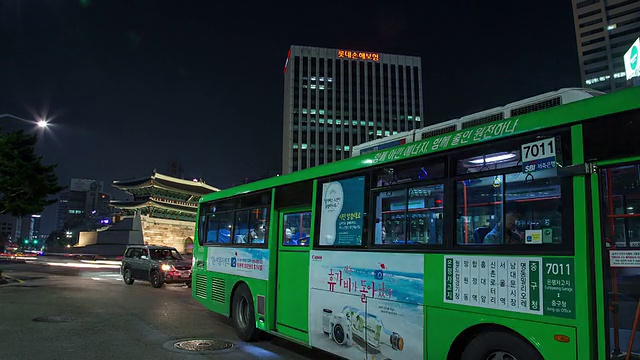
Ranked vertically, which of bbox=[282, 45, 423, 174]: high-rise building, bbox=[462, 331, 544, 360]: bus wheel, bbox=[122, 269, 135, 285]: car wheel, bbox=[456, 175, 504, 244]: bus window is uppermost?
bbox=[282, 45, 423, 174]: high-rise building

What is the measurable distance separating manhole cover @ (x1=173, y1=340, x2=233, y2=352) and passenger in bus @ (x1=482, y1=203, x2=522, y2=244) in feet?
17.3

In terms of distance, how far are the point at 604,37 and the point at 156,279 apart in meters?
120

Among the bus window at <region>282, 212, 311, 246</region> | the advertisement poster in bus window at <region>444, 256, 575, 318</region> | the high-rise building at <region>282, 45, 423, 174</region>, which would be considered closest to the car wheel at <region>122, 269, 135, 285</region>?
the bus window at <region>282, 212, 311, 246</region>

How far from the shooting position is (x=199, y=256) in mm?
10758

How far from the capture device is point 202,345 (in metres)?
7.75

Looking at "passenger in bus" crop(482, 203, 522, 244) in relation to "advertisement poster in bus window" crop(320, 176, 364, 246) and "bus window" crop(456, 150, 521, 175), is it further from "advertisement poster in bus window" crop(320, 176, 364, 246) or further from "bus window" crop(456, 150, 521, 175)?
"advertisement poster in bus window" crop(320, 176, 364, 246)

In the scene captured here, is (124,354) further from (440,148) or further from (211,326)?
(440,148)

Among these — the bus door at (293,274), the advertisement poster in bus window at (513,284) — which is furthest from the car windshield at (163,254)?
the advertisement poster in bus window at (513,284)

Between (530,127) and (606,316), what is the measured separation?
172 centimetres

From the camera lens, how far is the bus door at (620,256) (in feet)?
11.1

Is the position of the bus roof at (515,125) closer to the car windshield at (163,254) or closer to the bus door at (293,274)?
the bus door at (293,274)

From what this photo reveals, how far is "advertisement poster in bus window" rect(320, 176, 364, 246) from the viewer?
5980mm

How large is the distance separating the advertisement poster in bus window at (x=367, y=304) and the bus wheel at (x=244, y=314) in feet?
6.51

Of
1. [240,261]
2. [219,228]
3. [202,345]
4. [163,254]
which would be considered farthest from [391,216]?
[163,254]
